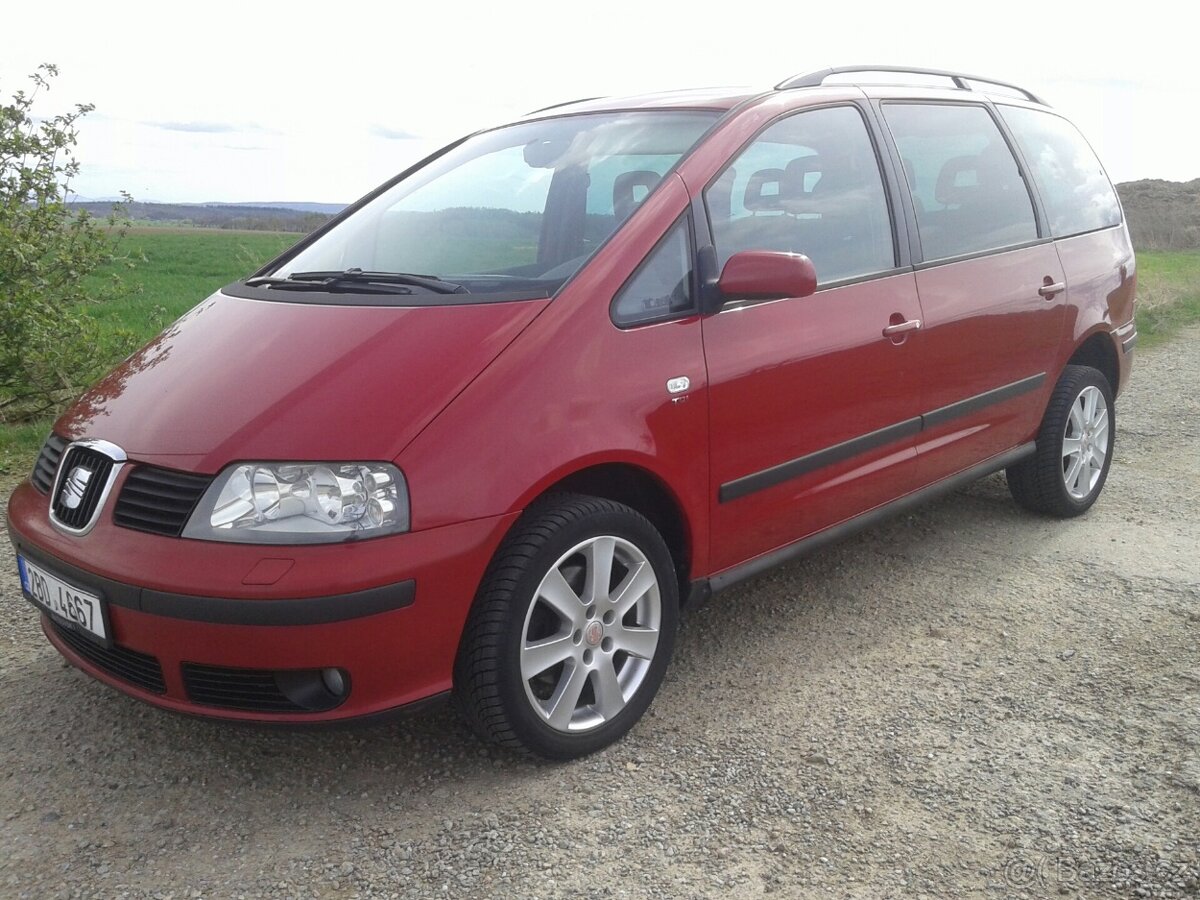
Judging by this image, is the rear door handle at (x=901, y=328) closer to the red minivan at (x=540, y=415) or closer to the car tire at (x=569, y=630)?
the red minivan at (x=540, y=415)

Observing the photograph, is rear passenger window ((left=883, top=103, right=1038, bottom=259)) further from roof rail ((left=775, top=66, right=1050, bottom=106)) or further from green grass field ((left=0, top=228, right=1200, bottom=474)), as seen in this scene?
green grass field ((left=0, top=228, right=1200, bottom=474))

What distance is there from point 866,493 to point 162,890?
2.44 metres

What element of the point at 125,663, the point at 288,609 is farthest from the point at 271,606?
the point at 125,663

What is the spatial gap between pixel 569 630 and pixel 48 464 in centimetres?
151

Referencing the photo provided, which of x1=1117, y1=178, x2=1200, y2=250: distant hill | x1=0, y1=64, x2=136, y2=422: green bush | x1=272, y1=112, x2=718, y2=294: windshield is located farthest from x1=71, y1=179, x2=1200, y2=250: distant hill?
x1=272, y1=112, x2=718, y2=294: windshield

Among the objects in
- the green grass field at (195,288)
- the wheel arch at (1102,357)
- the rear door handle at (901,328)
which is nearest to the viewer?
the rear door handle at (901,328)

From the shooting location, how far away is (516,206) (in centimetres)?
356

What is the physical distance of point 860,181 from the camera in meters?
3.76

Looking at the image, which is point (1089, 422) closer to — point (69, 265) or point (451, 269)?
point (451, 269)

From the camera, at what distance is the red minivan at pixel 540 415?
251cm

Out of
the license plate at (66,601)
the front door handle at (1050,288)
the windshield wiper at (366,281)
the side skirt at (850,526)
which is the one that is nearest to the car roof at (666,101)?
the windshield wiper at (366,281)

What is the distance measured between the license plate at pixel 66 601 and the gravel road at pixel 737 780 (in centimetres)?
41

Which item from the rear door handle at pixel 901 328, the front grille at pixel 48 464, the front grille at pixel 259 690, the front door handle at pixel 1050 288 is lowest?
the front grille at pixel 259 690

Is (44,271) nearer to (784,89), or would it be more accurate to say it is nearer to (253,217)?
(784,89)
